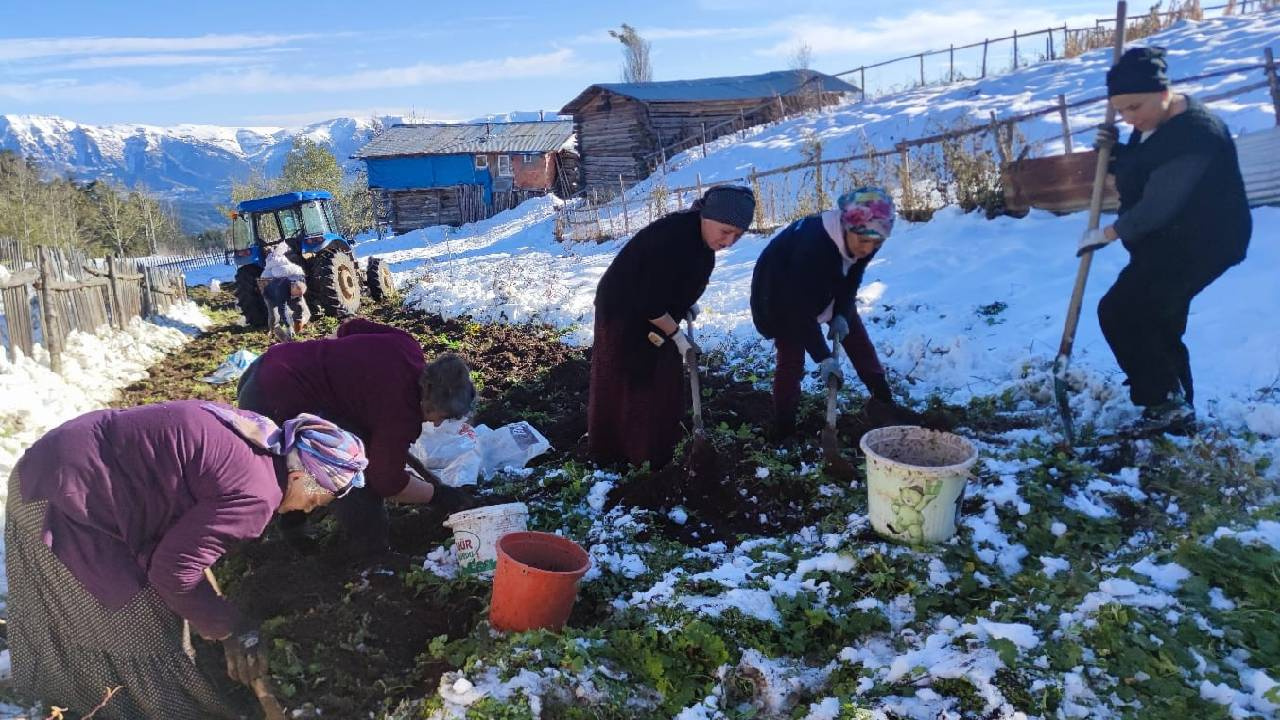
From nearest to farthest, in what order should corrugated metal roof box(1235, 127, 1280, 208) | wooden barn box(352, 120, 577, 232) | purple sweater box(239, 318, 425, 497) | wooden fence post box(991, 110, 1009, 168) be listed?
purple sweater box(239, 318, 425, 497)
corrugated metal roof box(1235, 127, 1280, 208)
wooden fence post box(991, 110, 1009, 168)
wooden barn box(352, 120, 577, 232)

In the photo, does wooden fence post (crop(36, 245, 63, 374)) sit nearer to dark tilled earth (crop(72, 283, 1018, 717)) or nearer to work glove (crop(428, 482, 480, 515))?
dark tilled earth (crop(72, 283, 1018, 717))

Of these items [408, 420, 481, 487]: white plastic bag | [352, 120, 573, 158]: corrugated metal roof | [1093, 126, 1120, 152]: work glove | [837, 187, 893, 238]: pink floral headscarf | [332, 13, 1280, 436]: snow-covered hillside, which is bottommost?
[408, 420, 481, 487]: white plastic bag

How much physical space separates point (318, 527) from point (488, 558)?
120 cm

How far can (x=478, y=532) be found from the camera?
10.3 ft

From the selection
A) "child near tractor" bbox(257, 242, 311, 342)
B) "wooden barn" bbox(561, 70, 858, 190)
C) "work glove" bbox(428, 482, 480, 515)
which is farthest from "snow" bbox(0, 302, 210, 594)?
"wooden barn" bbox(561, 70, 858, 190)

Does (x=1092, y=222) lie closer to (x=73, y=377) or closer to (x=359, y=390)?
(x=359, y=390)

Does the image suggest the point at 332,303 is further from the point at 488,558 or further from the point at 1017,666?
the point at 1017,666

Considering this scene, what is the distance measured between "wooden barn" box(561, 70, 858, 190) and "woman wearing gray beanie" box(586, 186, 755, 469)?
80.6 ft

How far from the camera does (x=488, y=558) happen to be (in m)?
3.13

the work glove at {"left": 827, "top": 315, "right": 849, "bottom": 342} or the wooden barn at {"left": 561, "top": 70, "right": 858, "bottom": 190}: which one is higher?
the wooden barn at {"left": 561, "top": 70, "right": 858, "bottom": 190}

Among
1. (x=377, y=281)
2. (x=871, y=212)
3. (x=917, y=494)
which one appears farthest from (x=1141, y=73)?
(x=377, y=281)

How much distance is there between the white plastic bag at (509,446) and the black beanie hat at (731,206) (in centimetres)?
195

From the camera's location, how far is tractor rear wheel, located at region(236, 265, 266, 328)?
1083 cm

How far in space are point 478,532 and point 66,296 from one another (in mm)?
8134
